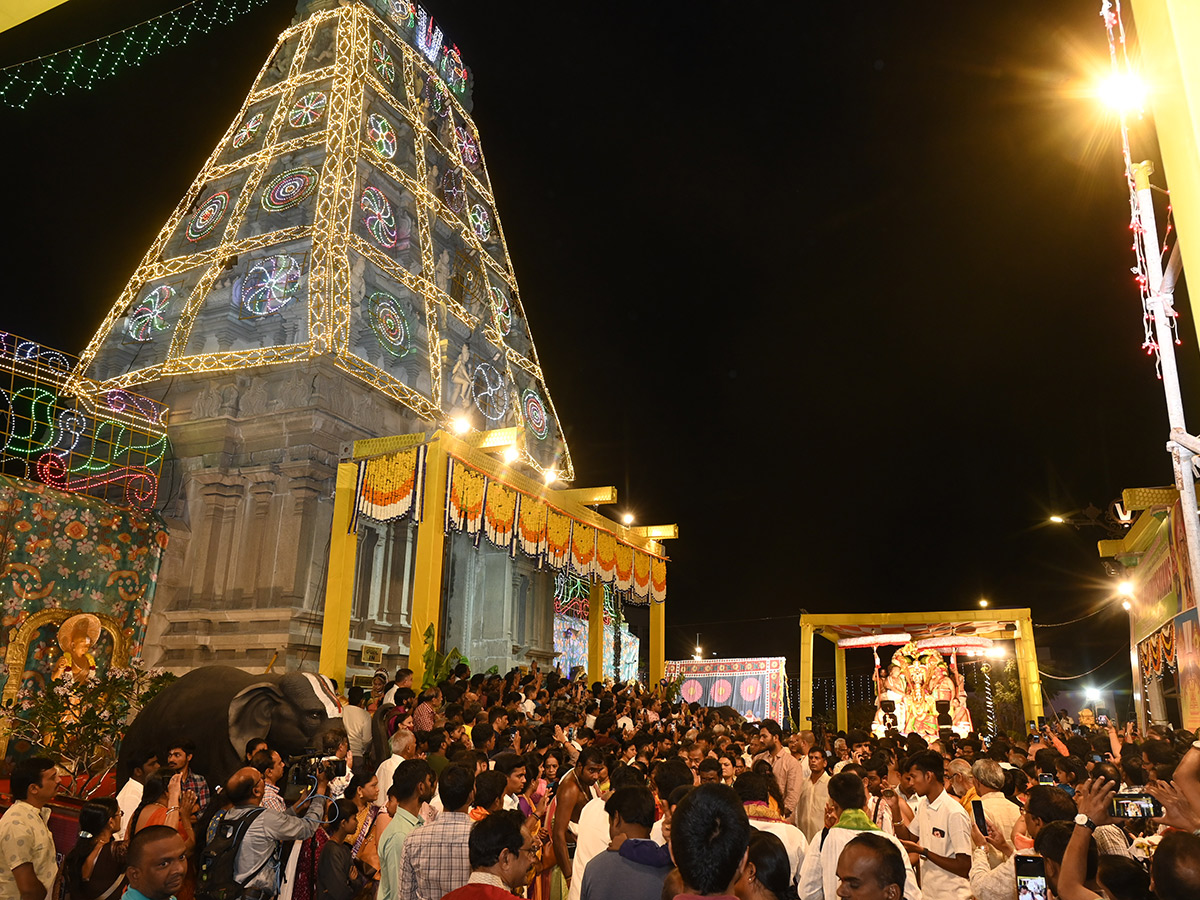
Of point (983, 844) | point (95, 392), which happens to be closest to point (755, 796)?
point (983, 844)

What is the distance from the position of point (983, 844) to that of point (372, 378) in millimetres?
15317

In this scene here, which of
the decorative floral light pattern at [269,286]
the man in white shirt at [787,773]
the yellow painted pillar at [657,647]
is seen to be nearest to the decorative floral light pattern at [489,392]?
the decorative floral light pattern at [269,286]

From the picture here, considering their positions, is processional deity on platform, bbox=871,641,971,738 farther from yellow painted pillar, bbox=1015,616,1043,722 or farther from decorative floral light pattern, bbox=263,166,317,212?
decorative floral light pattern, bbox=263,166,317,212

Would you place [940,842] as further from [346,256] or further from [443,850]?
[346,256]

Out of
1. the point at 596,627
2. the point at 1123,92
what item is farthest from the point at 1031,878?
the point at 596,627

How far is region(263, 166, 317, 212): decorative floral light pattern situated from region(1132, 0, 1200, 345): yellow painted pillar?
66.1 ft

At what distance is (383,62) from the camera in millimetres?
22672

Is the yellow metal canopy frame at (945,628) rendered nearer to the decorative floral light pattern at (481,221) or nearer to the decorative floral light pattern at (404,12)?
the decorative floral light pattern at (481,221)

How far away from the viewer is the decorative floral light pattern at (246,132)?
866 inches

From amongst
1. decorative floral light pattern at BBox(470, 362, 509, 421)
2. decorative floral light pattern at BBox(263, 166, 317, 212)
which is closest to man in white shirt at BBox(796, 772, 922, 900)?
decorative floral light pattern at BBox(470, 362, 509, 421)

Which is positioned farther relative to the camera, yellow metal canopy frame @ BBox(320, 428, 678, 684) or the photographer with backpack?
yellow metal canopy frame @ BBox(320, 428, 678, 684)

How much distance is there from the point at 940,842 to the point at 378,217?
18.4m

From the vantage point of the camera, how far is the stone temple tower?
663 inches

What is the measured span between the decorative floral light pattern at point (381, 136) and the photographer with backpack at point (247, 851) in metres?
19.0
